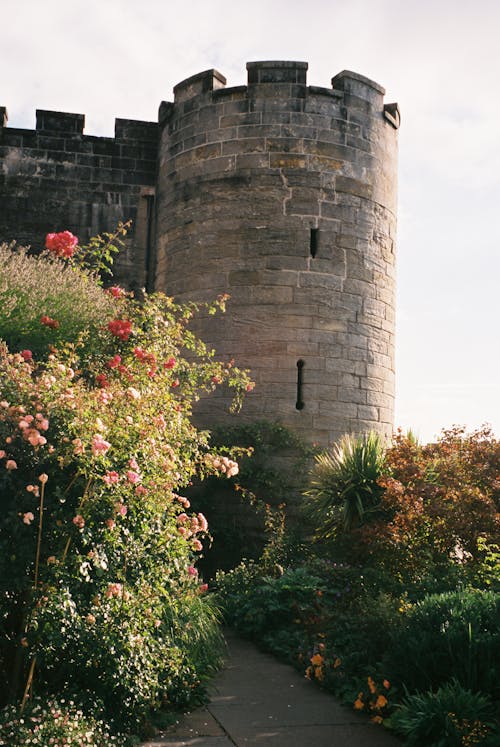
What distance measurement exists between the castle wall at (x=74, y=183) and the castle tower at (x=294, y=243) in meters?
1.30

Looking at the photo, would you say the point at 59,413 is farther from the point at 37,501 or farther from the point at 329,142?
the point at 329,142

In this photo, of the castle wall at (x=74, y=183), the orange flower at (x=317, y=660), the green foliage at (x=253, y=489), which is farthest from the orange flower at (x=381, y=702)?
the castle wall at (x=74, y=183)

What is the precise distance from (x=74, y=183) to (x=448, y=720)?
9.83 m

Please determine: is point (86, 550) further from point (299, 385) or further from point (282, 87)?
point (282, 87)

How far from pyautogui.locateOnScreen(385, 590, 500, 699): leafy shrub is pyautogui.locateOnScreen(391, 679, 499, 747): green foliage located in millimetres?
174

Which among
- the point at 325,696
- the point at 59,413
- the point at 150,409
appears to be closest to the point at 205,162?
the point at 150,409

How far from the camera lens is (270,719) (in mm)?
4828

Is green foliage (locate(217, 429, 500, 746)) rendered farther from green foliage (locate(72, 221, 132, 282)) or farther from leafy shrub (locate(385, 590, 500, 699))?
green foliage (locate(72, 221, 132, 282))

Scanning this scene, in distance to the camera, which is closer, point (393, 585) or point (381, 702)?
point (381, 702)

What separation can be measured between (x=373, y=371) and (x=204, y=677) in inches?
228

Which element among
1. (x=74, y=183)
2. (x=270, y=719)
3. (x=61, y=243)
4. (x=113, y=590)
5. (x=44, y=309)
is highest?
(x=74, y=183)

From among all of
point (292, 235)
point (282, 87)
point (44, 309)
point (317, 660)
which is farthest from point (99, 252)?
point (317, 660)

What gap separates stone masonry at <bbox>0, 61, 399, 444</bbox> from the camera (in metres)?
9.89

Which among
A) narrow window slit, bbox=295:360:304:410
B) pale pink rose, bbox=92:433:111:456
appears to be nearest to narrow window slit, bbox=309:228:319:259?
narrow window slit, bbox=295:360:304:410
